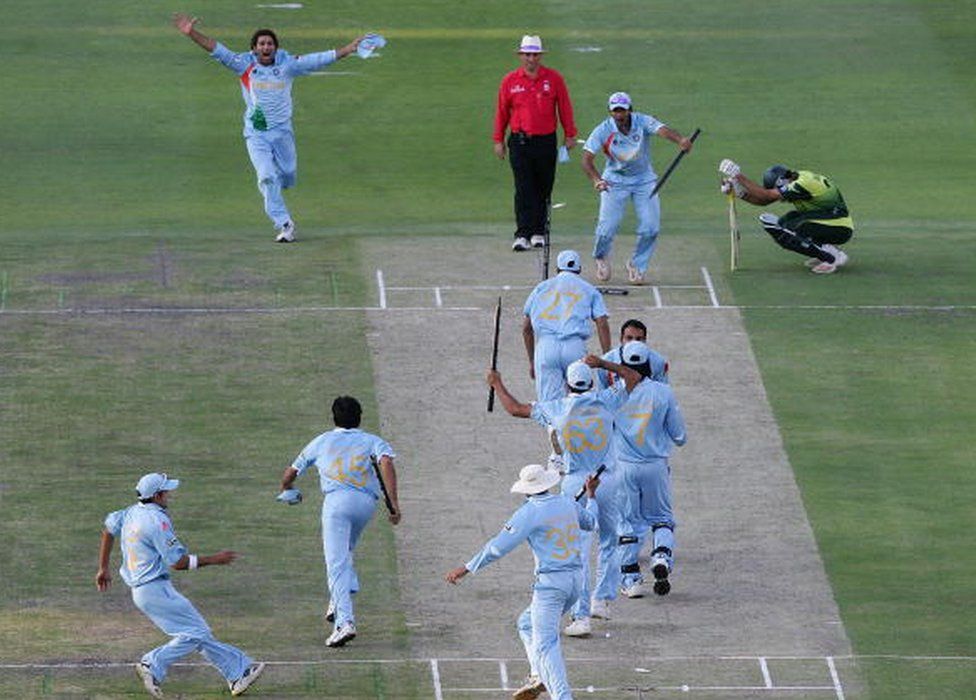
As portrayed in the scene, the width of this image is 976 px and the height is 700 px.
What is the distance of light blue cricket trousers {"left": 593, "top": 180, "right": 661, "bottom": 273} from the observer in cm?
2928

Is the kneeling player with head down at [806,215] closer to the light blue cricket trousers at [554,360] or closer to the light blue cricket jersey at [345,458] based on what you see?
the light blue cricket trousers at [554,360]

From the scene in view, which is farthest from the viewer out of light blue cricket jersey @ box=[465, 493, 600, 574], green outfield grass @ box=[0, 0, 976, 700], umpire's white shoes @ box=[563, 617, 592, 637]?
green outfield grass @ box=[0, 0, 976, 700]

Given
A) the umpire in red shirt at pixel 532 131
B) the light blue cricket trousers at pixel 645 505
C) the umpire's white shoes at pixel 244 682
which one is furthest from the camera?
the umpire in red shirt at pixel 532 131

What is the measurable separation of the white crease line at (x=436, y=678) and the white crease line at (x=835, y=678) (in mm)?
2993

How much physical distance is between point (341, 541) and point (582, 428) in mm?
2100

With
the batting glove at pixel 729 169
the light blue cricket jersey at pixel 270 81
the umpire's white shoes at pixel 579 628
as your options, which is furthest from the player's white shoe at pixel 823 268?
the umpire's white shoes at pixel 579 628

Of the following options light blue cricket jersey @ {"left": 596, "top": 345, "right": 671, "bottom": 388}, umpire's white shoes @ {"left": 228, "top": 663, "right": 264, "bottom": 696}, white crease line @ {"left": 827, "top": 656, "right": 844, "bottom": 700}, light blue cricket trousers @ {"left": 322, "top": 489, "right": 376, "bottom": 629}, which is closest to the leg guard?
light blue cricket jersey @ {"left": 596, "top": 345, "right": 671, "bottom": 388}

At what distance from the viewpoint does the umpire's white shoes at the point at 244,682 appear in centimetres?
2084

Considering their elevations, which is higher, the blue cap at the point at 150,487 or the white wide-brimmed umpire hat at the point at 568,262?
the white wide-brimmed umpire hat at the point at 568,262

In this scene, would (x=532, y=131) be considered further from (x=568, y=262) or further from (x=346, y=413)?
(x=346, y=413)

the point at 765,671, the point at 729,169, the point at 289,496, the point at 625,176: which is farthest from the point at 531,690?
the point at 729,169

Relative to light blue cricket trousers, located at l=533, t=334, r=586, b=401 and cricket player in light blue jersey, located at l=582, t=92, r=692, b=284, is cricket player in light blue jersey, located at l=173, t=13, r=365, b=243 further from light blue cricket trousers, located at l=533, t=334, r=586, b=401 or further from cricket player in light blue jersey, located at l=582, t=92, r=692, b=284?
light blue cricket trousers, located at l=533, t=334, r=586, b=401

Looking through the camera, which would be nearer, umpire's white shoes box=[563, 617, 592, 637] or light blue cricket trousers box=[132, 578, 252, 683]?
light blue cricket trousers box=[132, 578, 252, 683]

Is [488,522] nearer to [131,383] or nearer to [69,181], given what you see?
[131,383]
